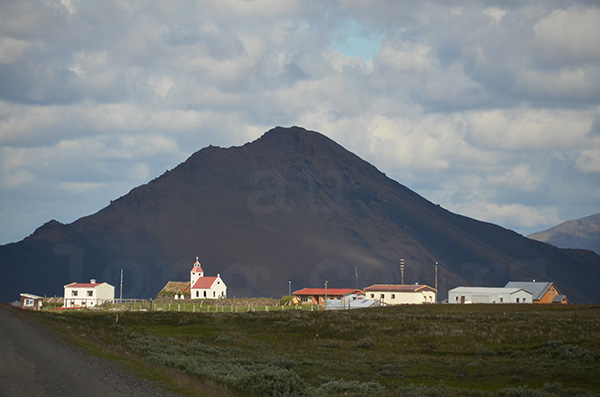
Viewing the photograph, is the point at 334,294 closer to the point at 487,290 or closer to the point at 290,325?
the point at 487,290

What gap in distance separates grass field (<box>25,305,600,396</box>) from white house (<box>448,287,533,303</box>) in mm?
65168

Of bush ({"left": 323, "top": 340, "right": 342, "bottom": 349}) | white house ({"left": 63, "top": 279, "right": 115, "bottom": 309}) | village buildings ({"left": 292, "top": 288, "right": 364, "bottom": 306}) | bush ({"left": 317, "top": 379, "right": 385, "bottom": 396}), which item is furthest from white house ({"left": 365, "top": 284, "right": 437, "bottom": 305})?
bush ({"left": 317, "top": 379, "right": 385, "bottom": 396})

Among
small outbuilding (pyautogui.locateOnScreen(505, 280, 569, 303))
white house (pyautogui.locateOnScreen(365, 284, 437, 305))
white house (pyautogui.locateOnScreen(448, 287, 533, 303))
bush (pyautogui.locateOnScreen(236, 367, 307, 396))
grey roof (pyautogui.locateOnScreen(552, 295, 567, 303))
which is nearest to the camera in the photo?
bush (pyautogui.locateOnScreen(236, 367, 307, 396))

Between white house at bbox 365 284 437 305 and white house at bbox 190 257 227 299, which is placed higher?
white house at bbox 190 257 227 299

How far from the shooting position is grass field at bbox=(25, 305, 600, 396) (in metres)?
29.2

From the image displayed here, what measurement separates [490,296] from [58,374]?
122m

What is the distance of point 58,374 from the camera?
2594 centimetres

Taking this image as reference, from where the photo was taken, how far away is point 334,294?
142875 millimetres

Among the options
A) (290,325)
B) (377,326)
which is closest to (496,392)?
Answer: (377,326)

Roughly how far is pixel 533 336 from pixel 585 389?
22.1 meters

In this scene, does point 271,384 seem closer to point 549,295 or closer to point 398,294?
point 398,294

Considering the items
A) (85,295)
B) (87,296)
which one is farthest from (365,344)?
(85,295)

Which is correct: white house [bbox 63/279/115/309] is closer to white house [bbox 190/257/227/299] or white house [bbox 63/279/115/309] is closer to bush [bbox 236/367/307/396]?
white house [bbox 190/257/227/299]

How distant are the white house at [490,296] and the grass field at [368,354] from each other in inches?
2566
